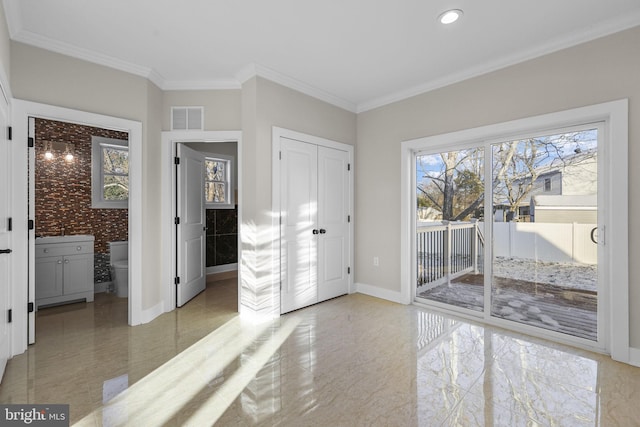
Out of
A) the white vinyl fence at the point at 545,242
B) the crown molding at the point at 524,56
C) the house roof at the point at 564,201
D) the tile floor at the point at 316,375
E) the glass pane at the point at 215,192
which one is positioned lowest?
the tile floor at the point at 316,375

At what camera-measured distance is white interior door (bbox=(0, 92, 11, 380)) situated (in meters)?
2.17

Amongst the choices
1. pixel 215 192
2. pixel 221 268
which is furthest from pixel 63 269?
pixel 215 192

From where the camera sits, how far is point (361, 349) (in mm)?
2613

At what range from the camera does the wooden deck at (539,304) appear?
2.71 meters

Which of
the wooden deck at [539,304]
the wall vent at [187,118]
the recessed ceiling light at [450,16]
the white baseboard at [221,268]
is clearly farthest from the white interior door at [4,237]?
the wooden deck at [539,304]

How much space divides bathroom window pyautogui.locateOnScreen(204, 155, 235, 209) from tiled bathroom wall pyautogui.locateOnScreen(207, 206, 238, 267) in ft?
0.45

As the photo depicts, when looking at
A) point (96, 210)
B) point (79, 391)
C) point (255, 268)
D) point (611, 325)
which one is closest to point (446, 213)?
point (611, 325)

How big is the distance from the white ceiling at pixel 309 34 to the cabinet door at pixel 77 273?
239 cm

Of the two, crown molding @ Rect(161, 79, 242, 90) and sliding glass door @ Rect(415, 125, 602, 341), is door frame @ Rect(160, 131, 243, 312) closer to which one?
crown molding @ Rect(161, 79, 242, 90)

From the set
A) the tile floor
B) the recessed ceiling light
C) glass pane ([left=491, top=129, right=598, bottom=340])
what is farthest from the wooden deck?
the recessed ceiling light

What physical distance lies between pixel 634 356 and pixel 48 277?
577 cm

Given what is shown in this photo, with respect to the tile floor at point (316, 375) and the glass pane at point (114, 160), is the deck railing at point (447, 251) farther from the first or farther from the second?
the glass pane at point (114, 160)

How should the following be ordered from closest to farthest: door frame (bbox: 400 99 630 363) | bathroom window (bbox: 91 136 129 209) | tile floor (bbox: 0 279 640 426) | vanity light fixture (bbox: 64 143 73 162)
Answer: tile floor (bbox: 0 279 640 426) < door frame (bbox: 400 99 630 363) < vanity light fixture (bbox: 64 143 73 162) < bathroom window (bbox: 91 136 129 209)

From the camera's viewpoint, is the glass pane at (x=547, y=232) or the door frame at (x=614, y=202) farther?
the glass pane at (x=547, y=232)
